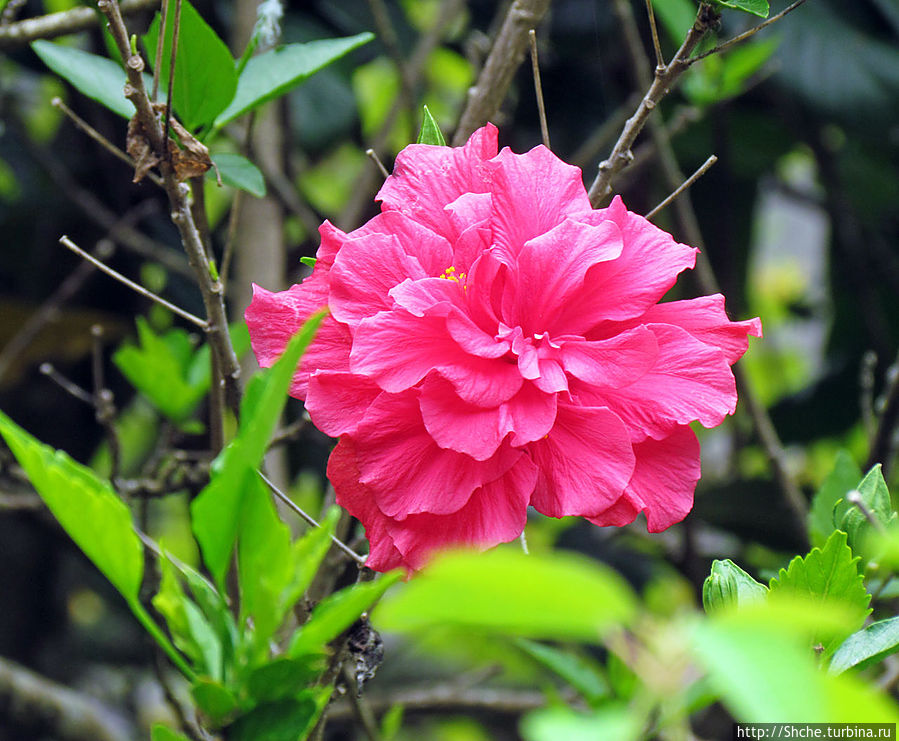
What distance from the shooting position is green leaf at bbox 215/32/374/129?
60 cm

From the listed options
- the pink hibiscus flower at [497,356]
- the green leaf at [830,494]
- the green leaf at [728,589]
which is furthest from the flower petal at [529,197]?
the green leaf at [830,494]

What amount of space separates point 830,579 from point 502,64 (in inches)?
17.8

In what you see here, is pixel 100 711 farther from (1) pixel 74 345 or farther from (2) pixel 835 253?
(2) pixel 835 253

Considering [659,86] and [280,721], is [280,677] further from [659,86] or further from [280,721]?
[659,86]

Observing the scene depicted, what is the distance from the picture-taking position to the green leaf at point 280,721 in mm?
371

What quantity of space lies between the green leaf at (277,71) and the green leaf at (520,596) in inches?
17.4

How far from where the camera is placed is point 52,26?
0.68 meters

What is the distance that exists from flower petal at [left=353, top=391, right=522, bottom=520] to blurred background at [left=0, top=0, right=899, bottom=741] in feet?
1.72

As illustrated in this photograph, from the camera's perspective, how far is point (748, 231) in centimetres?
169

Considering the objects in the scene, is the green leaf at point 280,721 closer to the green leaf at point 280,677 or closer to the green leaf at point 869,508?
the green leaf at point 280,677

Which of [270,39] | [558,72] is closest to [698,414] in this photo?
[270,39]

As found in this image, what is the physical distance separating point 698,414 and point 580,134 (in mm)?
1094

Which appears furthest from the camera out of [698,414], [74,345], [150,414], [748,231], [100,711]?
[748,231]

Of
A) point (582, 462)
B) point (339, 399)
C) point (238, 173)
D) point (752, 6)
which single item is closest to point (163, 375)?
point (238, 173)
